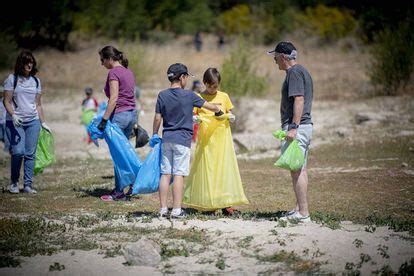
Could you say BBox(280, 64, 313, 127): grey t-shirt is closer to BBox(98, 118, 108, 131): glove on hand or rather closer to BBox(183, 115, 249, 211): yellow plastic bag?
BBox(183, 115, 249, 211): yellow plastic bag

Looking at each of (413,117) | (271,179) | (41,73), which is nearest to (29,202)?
(271,179)

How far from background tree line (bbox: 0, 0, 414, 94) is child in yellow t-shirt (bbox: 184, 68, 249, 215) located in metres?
32.0

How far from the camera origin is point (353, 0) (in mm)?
55469

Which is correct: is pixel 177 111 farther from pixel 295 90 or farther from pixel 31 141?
pixel 31 141

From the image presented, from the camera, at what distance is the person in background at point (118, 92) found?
8594 millimetres

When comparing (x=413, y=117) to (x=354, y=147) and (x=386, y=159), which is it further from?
(x=386, y=159)

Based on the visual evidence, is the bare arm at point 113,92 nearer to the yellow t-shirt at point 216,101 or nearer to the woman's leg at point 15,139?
the yellow t-shirt at point 216,101

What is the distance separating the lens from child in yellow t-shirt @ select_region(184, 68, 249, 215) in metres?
7.66

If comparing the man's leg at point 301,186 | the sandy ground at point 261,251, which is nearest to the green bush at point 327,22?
the man's leg at point 301,186

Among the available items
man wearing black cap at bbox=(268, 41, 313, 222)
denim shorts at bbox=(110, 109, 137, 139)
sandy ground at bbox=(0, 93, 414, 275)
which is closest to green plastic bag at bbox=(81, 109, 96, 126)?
denim shorts at bbox=(110, 109, 137, 139)

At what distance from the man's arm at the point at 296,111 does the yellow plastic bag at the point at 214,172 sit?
1043mm

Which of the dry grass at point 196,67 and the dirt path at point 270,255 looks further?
the dry grass at point 196,67

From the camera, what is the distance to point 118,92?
28.5ft

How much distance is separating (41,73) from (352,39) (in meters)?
22.2
